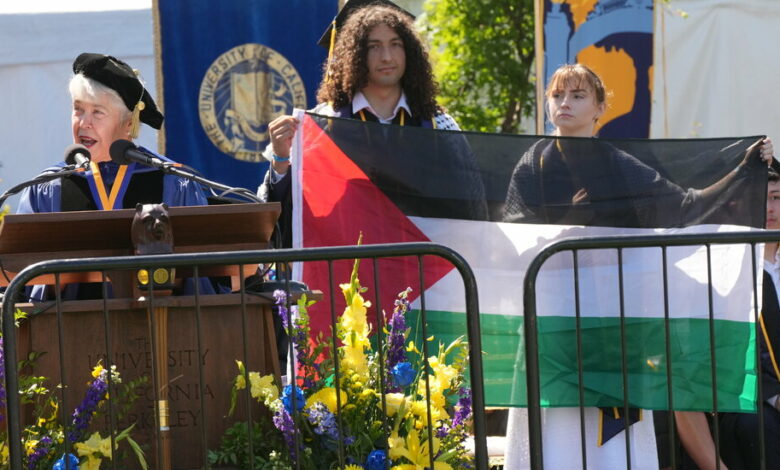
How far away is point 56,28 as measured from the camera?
10.7 meters

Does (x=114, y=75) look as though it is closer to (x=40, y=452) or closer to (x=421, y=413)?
(x=40, y=452)

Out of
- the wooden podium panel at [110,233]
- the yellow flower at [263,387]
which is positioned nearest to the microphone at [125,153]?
the wooden podium panel at [110,233]

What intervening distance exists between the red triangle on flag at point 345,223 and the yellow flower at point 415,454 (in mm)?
1108

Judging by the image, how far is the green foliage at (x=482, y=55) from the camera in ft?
42.0

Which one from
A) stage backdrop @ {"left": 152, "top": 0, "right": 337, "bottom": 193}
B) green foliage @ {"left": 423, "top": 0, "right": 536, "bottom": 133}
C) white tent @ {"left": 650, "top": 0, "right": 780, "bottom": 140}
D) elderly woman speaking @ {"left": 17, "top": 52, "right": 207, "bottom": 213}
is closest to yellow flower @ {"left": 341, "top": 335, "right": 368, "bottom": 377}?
elderly woman speaking @ {"left": 17, "top": 52, "right": 207, "bottom": 213}

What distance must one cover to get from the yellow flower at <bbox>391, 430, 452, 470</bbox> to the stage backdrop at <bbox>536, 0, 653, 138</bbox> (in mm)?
4565

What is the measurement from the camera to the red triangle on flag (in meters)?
4.91

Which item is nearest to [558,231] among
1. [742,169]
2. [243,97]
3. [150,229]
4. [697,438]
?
[742,169]

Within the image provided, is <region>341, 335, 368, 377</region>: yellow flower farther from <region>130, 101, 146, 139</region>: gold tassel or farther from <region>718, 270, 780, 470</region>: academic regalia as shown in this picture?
<region>718, 270, 780, 470</region>: academic regalia

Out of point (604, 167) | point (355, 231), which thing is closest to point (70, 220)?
point (355, 231)

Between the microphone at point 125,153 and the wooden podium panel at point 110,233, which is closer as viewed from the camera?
the wooden podium panel at point 110,233

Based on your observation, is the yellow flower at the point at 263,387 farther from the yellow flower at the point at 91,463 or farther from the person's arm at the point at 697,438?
the person's arm at the point at 697,438

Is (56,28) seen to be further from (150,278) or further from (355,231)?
(150,278)

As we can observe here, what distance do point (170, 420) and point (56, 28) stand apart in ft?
25.0
